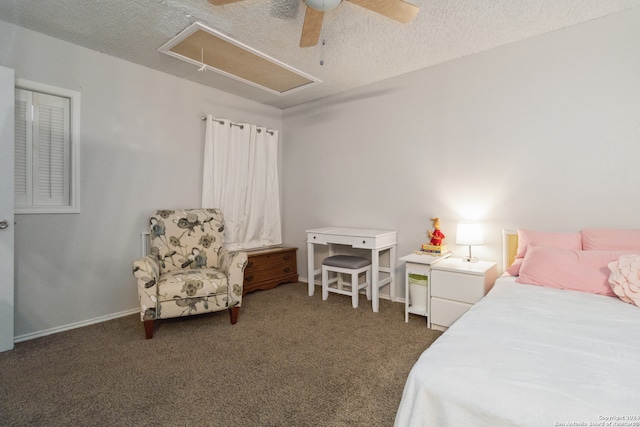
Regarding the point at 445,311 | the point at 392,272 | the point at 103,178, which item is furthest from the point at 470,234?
the point at 103,178

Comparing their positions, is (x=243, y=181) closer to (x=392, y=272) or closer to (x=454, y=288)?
(x=392, y=272)

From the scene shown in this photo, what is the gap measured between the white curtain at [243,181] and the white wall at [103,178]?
0.19 metres

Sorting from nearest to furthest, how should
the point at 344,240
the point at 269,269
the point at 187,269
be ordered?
the point at 187,269 → the point at 344,240 → the point at 269,269

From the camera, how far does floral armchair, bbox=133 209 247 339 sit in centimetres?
238

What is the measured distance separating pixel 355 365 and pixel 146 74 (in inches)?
133

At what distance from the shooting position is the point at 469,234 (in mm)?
2643

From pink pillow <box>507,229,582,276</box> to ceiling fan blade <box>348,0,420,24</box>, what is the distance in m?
1.89

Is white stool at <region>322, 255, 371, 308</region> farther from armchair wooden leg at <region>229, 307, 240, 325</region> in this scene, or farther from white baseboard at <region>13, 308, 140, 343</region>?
white baseboard at <region>13, 308, 140, 343</region>

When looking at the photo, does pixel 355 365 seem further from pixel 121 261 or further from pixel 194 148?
pixel 194 148

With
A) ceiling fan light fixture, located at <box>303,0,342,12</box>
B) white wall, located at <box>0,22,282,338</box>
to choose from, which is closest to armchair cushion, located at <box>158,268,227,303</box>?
white wall, located at <box>0,22,282,338</box>

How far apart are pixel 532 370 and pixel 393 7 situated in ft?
6.32

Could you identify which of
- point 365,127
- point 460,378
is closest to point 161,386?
point 460,378

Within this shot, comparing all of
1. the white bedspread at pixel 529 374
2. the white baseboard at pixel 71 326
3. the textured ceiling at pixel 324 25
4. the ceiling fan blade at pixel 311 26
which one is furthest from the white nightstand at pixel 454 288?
the white baseboard at pixel 71 326

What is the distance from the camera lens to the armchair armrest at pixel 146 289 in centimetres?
233
